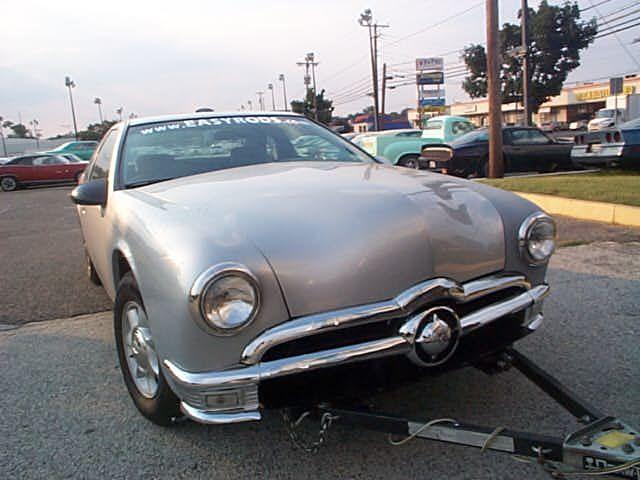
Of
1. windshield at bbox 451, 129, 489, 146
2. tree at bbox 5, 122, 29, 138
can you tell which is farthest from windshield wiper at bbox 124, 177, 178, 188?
tree at bbox 5, 122, 29, 138

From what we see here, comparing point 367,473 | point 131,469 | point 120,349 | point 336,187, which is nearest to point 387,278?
point 336,187

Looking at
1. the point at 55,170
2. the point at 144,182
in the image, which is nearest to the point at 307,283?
the point at 144,182

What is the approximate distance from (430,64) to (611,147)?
155 ft

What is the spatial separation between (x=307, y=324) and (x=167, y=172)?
1607 mm

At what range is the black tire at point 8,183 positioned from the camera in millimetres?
20500

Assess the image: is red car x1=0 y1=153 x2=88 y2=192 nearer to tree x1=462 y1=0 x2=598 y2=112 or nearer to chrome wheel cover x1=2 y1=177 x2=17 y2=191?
chrome wheel cover x1=2 y1=177 x2=17 y2=191

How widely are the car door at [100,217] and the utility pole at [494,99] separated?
9.03 metres

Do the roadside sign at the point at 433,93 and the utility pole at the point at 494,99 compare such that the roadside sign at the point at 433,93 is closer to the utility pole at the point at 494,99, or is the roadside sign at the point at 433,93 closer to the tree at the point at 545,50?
the tree at the point at 545,50

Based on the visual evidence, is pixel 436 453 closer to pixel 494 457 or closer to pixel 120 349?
pixel 494 457

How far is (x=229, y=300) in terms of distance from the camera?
6.44 ft

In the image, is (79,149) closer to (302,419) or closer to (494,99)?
(494,99)

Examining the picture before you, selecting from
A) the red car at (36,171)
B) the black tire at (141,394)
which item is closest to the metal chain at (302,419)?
the black tire at (141,394)

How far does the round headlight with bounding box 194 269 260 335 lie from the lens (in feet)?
6.34

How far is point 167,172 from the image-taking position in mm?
3158
